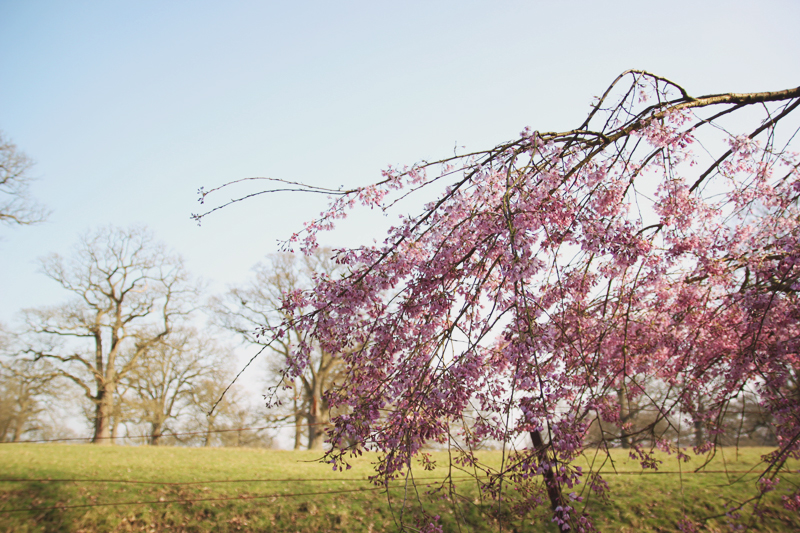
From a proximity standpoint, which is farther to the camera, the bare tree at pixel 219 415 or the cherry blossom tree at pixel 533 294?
the bare tree at pixel 219 415

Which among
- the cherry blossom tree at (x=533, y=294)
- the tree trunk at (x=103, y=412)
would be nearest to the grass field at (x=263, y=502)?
the cherry blossom tree at (x=533, y=294)

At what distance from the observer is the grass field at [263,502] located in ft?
20.1

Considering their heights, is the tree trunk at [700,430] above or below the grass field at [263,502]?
above

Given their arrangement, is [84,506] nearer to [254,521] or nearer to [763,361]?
[254,521]

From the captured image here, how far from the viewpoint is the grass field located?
6.12 m

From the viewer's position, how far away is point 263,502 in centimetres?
689

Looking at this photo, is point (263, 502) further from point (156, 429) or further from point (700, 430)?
point (156, 429)

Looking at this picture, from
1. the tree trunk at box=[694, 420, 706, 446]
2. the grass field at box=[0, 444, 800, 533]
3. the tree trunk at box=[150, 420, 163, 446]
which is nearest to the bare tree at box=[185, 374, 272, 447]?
the tree trunk at box=[150, 420, 163, 446]

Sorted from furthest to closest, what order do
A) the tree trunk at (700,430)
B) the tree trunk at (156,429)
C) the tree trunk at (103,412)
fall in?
the tree trunk at (156,429)
the tree trunk at (103,412)
the tree trunk at (700,430)

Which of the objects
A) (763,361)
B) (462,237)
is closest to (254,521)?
(462,237)

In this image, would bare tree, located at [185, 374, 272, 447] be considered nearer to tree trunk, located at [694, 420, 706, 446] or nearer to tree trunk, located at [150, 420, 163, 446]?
tree trunk, located at [150, 420, 163, 446]

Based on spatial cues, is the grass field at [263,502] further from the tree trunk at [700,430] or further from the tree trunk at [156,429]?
the tree trunk at [156,429]

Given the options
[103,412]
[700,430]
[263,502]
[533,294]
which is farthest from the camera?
[103,412]

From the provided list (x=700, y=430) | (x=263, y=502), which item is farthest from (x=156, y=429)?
(x=700, y=430)
